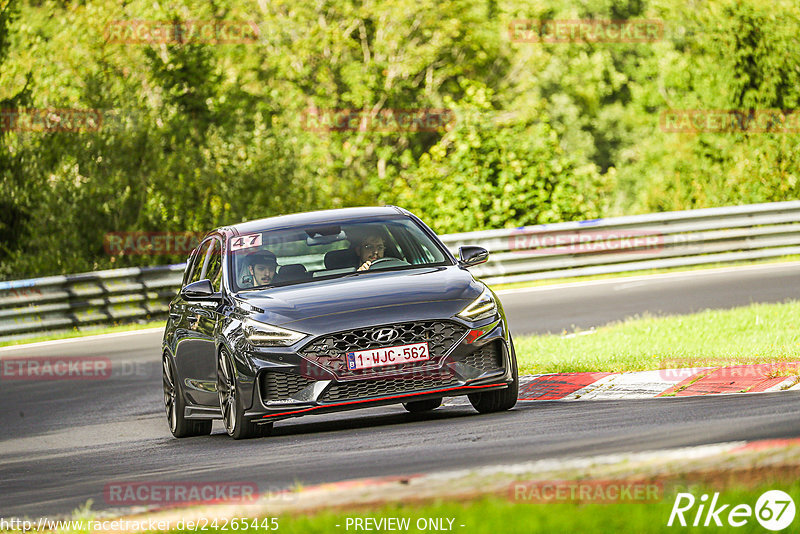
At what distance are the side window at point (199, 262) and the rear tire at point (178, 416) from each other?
0.74 m

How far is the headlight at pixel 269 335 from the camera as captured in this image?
9570 millimetres

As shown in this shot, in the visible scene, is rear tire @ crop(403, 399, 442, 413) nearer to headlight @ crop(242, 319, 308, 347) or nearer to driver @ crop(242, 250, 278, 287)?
driver @ crop(242, 250, 278, 287)

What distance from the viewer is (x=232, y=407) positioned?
1012 centimetres

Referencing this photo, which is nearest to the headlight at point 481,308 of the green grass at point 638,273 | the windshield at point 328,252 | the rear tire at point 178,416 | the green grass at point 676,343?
the windshield at point 328,252

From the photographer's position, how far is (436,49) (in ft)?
158

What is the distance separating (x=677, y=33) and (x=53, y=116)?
37.1 meters

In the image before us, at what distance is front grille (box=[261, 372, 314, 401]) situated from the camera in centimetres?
956

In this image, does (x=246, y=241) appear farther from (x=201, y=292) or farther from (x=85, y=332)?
(x=85, y=332)

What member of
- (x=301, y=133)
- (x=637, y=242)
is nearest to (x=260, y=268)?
(x=637, y=242)

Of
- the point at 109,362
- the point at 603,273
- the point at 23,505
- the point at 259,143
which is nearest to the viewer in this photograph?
the point at 23,505

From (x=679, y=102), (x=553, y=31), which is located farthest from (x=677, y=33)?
(x=679, y=102)

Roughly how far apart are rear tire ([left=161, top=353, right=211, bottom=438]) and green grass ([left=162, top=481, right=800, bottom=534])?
6.00 meters

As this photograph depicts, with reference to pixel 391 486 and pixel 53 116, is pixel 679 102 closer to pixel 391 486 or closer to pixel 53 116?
pixel 53 116

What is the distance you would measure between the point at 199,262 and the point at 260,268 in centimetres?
167
